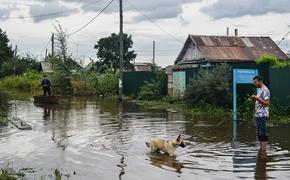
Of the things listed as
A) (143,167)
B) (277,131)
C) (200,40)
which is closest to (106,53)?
(200,40)

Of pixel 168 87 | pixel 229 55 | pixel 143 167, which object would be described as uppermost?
pixel 229 55

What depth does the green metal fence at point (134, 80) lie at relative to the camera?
109ft

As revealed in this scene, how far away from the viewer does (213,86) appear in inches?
849

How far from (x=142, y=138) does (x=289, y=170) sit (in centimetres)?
539

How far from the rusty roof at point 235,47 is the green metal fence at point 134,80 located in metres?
4.66

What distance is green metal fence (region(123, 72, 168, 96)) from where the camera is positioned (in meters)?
33.2

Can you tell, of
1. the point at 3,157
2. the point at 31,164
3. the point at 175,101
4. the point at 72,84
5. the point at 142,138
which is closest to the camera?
the point at 31,164

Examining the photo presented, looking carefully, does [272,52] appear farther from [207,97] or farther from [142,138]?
[142,138]

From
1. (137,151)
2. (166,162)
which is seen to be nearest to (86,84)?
(137,151)

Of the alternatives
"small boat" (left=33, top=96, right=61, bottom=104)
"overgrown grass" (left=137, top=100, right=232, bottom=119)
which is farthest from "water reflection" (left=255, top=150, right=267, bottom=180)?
"small boat" (left=33, top=96, right=61, bottom=104)

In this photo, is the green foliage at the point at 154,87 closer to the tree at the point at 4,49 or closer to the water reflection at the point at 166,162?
the water reflection at the point at 166,162

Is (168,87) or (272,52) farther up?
(272,52)

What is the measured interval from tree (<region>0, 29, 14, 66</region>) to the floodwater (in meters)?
66.2

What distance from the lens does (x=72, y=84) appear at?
4203 cm
